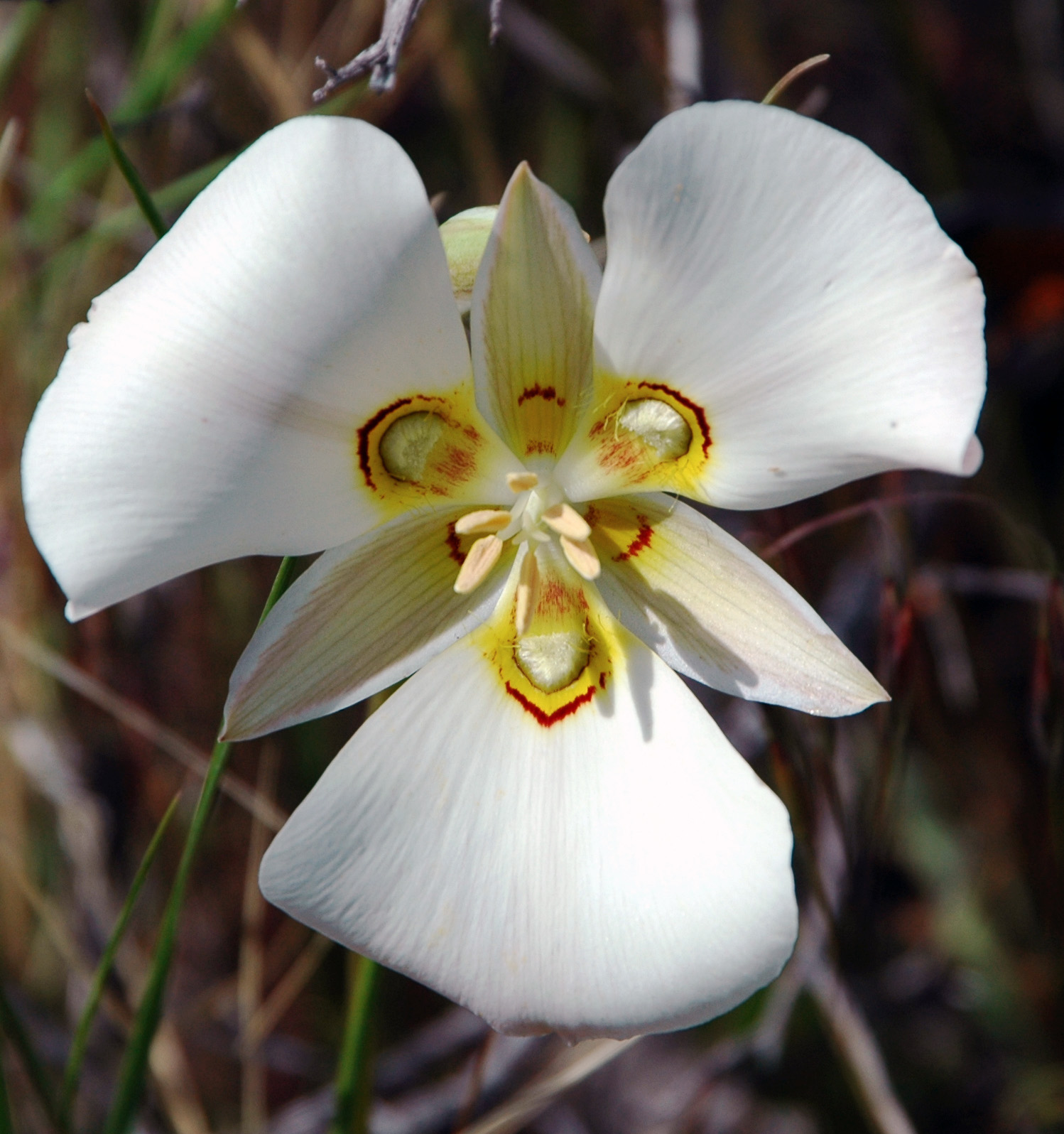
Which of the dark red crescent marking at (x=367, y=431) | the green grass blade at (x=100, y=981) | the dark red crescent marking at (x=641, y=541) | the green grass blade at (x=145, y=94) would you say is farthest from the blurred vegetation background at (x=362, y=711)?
the dark red crescent marking at (x=367, y=431)

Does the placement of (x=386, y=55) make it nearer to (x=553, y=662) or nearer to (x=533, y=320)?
(x=533, y=320)

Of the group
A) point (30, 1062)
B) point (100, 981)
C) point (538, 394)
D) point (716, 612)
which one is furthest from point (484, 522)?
point (30, 1062)

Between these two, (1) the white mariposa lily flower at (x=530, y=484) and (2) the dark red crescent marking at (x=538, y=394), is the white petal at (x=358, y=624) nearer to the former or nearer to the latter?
(1) the white mariposa lily flower at (x=530, y=484)

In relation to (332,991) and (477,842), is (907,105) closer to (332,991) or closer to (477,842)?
(477,842)

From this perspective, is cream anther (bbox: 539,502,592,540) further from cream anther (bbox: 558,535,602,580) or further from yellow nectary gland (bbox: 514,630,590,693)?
yellow nectary gland (bbox: 514,630,590,693)

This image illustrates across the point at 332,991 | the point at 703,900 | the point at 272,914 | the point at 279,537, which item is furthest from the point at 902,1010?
the point at 279,537

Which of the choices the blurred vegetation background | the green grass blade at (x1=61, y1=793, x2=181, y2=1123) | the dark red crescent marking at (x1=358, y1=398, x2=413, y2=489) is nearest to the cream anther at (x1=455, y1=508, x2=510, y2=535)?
the dark red crescent marking at (x1=358, y1=398, x2=413, y2=489)
